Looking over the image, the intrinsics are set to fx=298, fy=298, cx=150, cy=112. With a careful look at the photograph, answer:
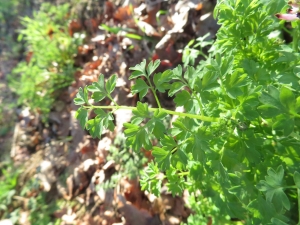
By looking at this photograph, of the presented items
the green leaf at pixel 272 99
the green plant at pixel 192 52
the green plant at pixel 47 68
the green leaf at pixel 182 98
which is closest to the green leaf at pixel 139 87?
the green leaf at pixel 182 98

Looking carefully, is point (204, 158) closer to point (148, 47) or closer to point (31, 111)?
point (148, 47)

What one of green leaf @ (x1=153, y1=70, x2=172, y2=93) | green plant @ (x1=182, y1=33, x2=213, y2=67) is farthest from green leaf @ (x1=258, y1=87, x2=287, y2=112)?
green plant @ (x1=182, y1=33, x2=213, y2=67)

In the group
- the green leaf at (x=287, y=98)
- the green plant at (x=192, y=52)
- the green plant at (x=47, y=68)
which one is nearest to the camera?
the green leaf at (x=287, y=98)

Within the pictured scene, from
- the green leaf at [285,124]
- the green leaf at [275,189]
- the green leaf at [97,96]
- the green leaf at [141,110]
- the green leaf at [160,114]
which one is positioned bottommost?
the green leaf at [275,189]

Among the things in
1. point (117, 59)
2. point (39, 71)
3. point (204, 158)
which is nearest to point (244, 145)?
point (204, 158)

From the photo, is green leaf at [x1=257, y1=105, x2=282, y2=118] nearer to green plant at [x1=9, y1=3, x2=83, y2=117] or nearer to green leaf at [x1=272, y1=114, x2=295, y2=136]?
green leaf at [x1=272, y1=114, x2=295, y2=136]

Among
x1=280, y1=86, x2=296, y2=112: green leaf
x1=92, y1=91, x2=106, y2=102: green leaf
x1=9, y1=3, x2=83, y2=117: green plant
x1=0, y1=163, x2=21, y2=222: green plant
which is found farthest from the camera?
x1=9, y1=3, x2=83, y2=117: green plant

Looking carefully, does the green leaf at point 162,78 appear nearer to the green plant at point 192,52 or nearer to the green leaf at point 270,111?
the green leaf at point 270,111

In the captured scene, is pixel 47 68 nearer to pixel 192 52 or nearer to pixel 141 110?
pixel 192 52
